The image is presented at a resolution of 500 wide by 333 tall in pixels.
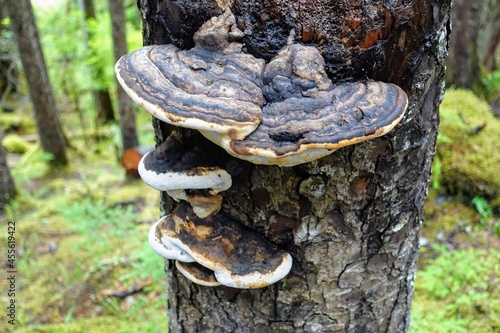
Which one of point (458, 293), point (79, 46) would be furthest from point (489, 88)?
point (79, 46)

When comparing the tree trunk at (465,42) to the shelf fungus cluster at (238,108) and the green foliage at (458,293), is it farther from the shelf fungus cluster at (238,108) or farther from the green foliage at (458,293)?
the shelf fungus cluster at (238,108)

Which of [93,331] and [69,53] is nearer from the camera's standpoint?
[93,331]

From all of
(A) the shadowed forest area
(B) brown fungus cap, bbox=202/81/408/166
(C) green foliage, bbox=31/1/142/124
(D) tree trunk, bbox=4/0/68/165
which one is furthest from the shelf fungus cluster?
(C) green foliage, bbox=31/1/142/124

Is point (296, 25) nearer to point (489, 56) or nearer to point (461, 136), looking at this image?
point (461, 136)

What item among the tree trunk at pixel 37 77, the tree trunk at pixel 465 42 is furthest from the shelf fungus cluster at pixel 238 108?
the tree trunk at pixel 465 42

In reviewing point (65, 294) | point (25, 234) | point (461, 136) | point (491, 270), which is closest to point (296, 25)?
point (491, 270)

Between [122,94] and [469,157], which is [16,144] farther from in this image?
[469,157]

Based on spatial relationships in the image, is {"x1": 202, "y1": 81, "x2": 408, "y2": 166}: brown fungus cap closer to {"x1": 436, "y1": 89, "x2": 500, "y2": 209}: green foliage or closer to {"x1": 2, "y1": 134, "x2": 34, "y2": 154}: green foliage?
{"x1": 436, "y1": 89, "x2": 500, "y2": 209}: green foliage
